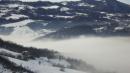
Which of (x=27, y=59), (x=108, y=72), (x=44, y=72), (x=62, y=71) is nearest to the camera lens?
(x=44, y=72)

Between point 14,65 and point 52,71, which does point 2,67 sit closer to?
point 14,65

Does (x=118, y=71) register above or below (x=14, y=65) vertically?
below

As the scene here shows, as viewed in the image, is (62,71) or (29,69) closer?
(29,69)

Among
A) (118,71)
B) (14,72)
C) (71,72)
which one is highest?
(14,72)

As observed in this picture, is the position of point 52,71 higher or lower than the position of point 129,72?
higher

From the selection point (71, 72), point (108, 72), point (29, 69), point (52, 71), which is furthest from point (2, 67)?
point (108, 72)

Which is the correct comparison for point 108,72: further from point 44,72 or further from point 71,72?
point 44,72

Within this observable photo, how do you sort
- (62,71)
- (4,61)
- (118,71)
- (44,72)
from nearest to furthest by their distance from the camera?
(4,61)
(44,72)
(62,71)
(118,71)

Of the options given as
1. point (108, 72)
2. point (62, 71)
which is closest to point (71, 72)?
point (62, 71)

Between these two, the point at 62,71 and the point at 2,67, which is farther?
the point at 62,71
